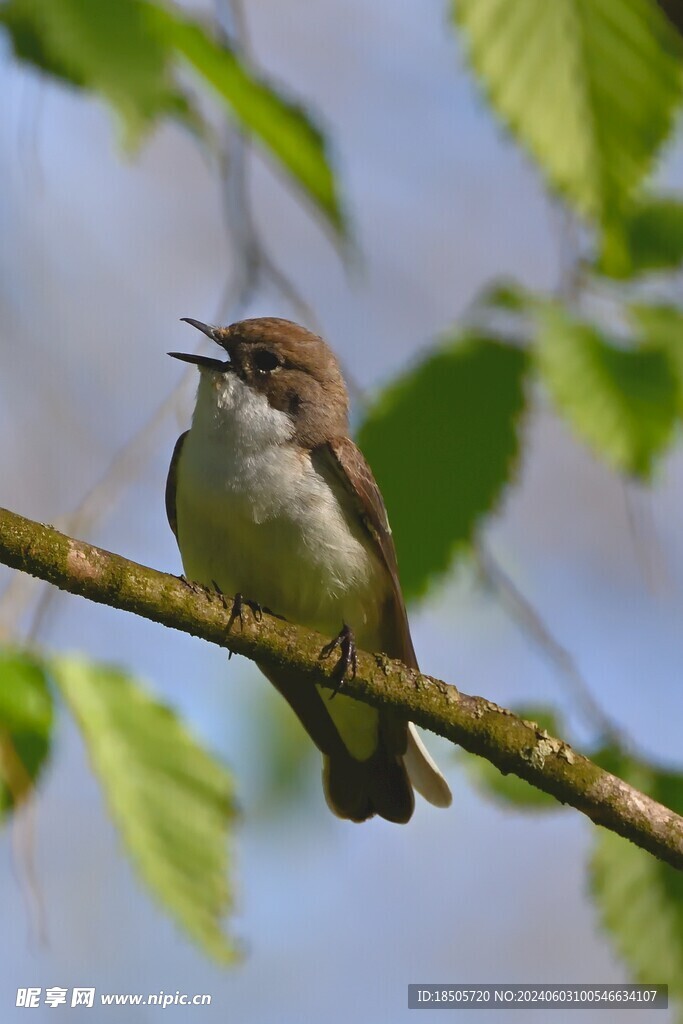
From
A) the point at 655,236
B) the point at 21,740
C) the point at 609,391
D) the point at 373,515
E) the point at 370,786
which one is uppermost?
the point at 655,236

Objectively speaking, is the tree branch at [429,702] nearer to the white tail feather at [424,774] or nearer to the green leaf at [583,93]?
the green leaf at [583,93]

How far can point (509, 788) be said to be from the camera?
3436mm

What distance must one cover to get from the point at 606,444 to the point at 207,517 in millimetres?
1734

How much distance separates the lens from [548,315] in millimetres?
2965

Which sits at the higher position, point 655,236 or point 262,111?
point 655,236

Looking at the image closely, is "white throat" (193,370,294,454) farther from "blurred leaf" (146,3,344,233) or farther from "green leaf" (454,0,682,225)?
"green leaf" (454,0,682,225)

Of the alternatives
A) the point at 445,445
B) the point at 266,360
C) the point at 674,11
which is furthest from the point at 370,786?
the point at 674,11

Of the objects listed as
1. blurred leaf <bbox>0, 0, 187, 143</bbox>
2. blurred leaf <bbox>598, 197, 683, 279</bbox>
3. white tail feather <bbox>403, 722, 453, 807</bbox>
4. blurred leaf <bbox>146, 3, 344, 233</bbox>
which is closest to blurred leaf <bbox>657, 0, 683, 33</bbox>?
blurred leaf <bbox>146, 3, 344, 233</bbox>

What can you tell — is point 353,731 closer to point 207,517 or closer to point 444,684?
point 207,517

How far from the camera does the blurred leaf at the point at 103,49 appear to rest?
7.45 ft

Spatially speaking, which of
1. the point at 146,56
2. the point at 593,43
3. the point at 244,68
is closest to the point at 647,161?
the point at 593,43

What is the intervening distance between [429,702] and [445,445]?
2.09 ft

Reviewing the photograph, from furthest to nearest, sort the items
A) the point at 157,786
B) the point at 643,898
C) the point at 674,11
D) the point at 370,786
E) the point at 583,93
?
1. the point at 370,786
2. the point at 643,898
3. the point at 157,786
4. the point at 583,93
5. the point at 674,11

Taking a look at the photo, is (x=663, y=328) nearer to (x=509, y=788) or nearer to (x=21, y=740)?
(x=509, y=788)
